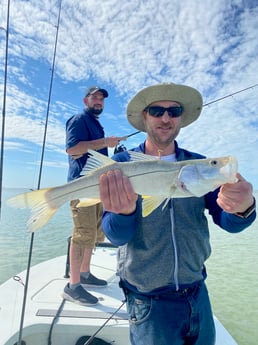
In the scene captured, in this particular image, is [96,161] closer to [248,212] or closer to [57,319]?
[248,212]

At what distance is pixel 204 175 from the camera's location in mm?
1704

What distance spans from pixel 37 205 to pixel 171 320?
1.11 m

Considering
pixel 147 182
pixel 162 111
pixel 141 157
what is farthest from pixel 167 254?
pixel 162 111

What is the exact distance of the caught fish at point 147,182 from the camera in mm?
1679

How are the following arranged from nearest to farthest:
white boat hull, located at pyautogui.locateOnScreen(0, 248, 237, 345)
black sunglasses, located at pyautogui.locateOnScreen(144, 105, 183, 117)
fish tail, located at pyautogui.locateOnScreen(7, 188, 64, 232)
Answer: fish tail, located at pyautogui.locateOnScreen(7, 188, 64, 232)
black sunglasses, located at pyautogui.locateOnScreen(144, 105, 183, 117)
white boat hull, located at pyautogui.locateOnScreen(0, 248, 237, 345)

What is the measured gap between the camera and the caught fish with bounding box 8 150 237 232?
1.68 metres

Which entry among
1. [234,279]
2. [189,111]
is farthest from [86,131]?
[234,279]

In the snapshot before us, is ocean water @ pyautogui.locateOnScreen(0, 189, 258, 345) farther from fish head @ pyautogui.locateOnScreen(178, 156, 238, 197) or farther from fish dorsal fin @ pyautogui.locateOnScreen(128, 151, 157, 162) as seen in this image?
fish head @ pyautogui.locateOnScreen(178, 156, 238, 197)

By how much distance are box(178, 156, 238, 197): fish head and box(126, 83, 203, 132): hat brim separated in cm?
73

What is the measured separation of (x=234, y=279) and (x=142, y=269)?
20.6 ft

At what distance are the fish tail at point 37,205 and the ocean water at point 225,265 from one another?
320 millimetres

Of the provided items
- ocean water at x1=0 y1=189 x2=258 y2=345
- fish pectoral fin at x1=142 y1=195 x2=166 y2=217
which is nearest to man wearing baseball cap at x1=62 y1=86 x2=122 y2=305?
ocean water at x1=0 y1=189 x2=258 y2=345

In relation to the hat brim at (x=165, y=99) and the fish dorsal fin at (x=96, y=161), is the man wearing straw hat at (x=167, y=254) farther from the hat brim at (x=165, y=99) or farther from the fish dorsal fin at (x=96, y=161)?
the hat brim at (x=165, y=99)

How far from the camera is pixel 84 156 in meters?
3.44
